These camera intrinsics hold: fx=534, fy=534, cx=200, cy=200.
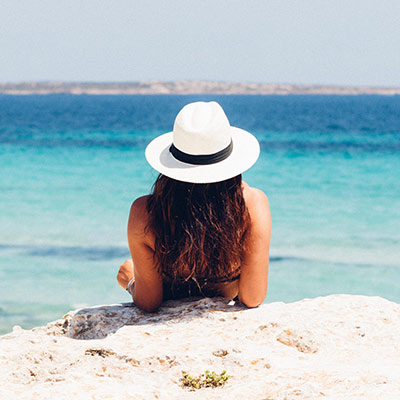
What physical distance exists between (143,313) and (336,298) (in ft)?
3.12

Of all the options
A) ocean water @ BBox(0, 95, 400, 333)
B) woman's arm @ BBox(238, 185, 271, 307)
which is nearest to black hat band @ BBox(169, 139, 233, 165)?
woman's arm @ BBox(238, 185, 271, 307)

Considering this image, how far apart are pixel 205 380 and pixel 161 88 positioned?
5770 inches

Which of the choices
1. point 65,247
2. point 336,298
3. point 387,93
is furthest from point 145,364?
point 387,93

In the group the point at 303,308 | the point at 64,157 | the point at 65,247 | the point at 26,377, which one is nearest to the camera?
the point at 26,377

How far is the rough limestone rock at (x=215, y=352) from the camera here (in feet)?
5.68

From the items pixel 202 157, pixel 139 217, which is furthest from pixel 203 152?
pixel 139 217

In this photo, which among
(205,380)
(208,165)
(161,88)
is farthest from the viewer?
(161,88)

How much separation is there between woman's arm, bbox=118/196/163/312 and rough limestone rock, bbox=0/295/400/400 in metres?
0.07

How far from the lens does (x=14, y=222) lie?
8.53m

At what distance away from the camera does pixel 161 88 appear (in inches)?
5699

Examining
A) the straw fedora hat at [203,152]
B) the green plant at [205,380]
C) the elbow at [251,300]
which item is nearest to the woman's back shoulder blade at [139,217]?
the straw fedora hat at [203,152]

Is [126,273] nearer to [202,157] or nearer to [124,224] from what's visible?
[202,157]

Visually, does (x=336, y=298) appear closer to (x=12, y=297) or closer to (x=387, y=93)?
(x=12, y=297)

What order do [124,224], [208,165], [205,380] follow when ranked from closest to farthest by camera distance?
1. [205,380]
2. [208,165]
3. [124,224]
